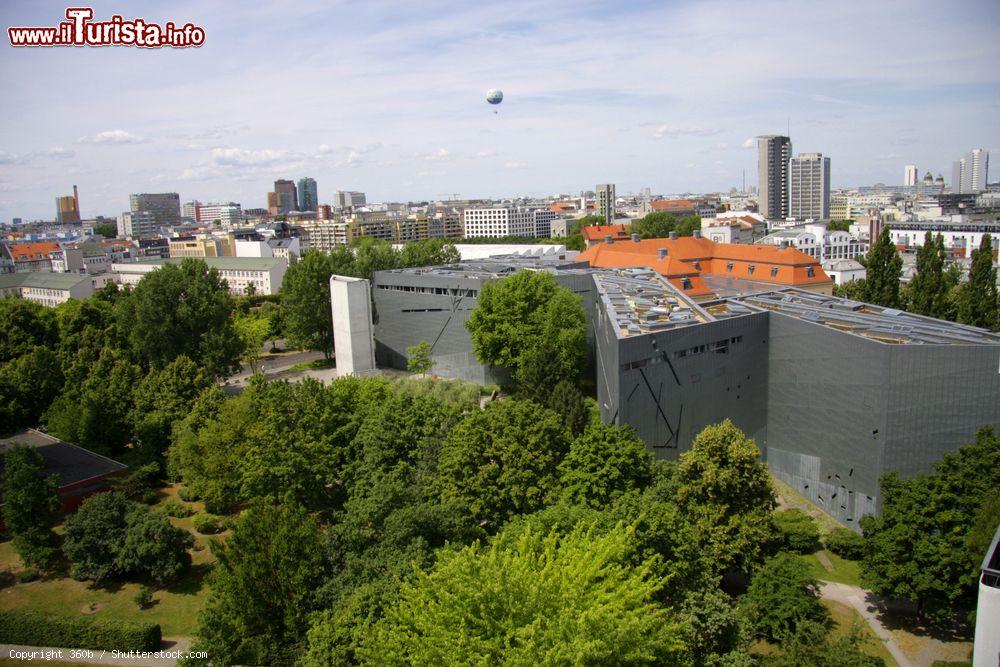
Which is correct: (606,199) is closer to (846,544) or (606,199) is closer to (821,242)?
(821,242)

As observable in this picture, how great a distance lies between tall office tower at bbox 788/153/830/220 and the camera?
541 feet

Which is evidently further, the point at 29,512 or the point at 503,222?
the point at 503,222

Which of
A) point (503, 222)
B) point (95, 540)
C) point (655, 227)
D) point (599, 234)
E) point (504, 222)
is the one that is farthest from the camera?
point (503, 222)

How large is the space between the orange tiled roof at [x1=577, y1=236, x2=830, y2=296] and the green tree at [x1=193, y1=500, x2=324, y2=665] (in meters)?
34.2

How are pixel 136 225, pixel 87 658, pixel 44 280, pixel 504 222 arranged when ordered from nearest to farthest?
1. pixel 87 658
2. pixel 44 280
3. pixel 504 222
4. pixel 136 225

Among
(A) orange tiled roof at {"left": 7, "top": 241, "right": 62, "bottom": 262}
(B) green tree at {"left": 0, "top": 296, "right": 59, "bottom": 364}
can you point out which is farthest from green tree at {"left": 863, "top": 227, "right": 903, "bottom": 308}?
(A) orange tiled roof at {"left": 7, "top": 241, "right": 62, "bottom": 262}

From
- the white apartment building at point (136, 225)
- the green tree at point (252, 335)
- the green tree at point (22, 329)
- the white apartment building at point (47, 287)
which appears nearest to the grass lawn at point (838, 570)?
the green tree at point (252, 335)

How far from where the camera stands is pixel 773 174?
166m

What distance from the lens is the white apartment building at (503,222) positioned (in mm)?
147750

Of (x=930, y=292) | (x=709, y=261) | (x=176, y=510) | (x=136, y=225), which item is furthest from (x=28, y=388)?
(x=136, y=225)

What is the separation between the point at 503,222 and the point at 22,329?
353 ft

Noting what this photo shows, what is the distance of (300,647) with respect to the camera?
60.3ft

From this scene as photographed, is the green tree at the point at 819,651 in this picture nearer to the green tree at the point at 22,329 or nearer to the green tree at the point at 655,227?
the green tree at the point at 22,329

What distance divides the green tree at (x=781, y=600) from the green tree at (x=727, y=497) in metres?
1.10
